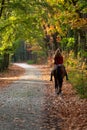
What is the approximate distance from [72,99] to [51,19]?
38.8 ft

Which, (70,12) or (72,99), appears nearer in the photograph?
(72,99)

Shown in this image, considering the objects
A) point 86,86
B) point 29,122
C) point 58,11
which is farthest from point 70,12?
point 29,122

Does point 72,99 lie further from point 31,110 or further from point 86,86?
point 31,110

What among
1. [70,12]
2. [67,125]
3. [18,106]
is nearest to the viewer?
[67,125]

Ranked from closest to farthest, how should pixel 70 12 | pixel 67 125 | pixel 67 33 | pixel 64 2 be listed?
pixel 67 125 < pixel 70 12 < pixel 64 2 < pixel 67 33

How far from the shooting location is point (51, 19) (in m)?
27.4

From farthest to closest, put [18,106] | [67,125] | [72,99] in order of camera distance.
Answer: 1. [72,99]
2. [18,106]
3. [67,125]

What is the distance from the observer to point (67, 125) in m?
11.2

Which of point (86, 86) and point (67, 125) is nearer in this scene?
point (67, 125)

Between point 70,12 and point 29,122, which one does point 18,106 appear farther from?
point 70,12

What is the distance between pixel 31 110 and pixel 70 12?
1361 centimetres

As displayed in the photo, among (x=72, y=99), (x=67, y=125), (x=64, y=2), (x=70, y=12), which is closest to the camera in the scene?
(x=67, y=125)

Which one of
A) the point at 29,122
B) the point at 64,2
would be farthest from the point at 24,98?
the point at 64,2

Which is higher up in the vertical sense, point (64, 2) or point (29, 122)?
point (64, 2)
